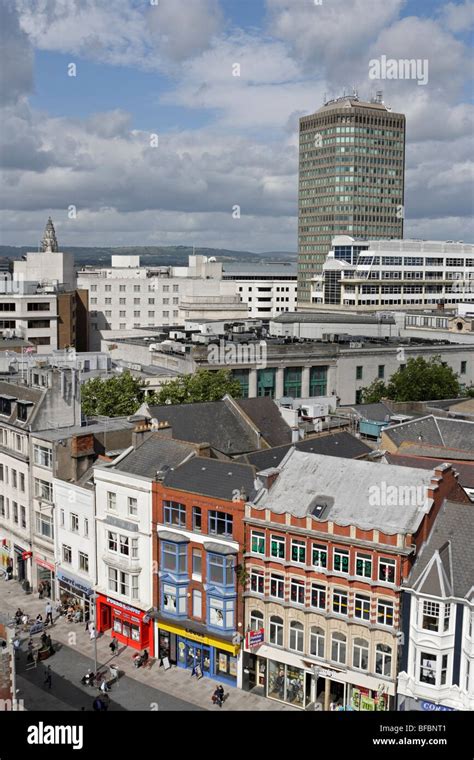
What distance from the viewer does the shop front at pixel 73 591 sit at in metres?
62.6

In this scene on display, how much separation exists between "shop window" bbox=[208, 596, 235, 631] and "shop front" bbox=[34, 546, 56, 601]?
18260 millimetres

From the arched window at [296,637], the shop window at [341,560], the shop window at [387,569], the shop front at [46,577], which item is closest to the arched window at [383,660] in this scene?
the shop window at [387,569]

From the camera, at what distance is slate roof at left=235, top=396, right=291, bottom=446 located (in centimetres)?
7481

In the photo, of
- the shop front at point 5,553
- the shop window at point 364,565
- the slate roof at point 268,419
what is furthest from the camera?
the slate roof at point 268,419

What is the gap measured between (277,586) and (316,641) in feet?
12.9

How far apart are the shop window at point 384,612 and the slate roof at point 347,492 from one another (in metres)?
4.04

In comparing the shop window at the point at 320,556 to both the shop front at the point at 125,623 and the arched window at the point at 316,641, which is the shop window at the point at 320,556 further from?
the shop front at the point at 125,623

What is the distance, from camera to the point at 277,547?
50.6m

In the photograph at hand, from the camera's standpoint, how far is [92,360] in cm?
11206

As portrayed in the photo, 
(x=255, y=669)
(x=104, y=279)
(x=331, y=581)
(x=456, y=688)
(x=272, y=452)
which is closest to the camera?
(x=456, y=688)

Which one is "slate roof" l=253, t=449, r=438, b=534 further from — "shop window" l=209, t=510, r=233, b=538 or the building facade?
"shop window" l=209, t=510, r=233, b=538

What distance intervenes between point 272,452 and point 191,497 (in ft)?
35.7

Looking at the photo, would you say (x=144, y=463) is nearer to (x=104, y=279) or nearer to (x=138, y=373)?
(x=138, y=373)
